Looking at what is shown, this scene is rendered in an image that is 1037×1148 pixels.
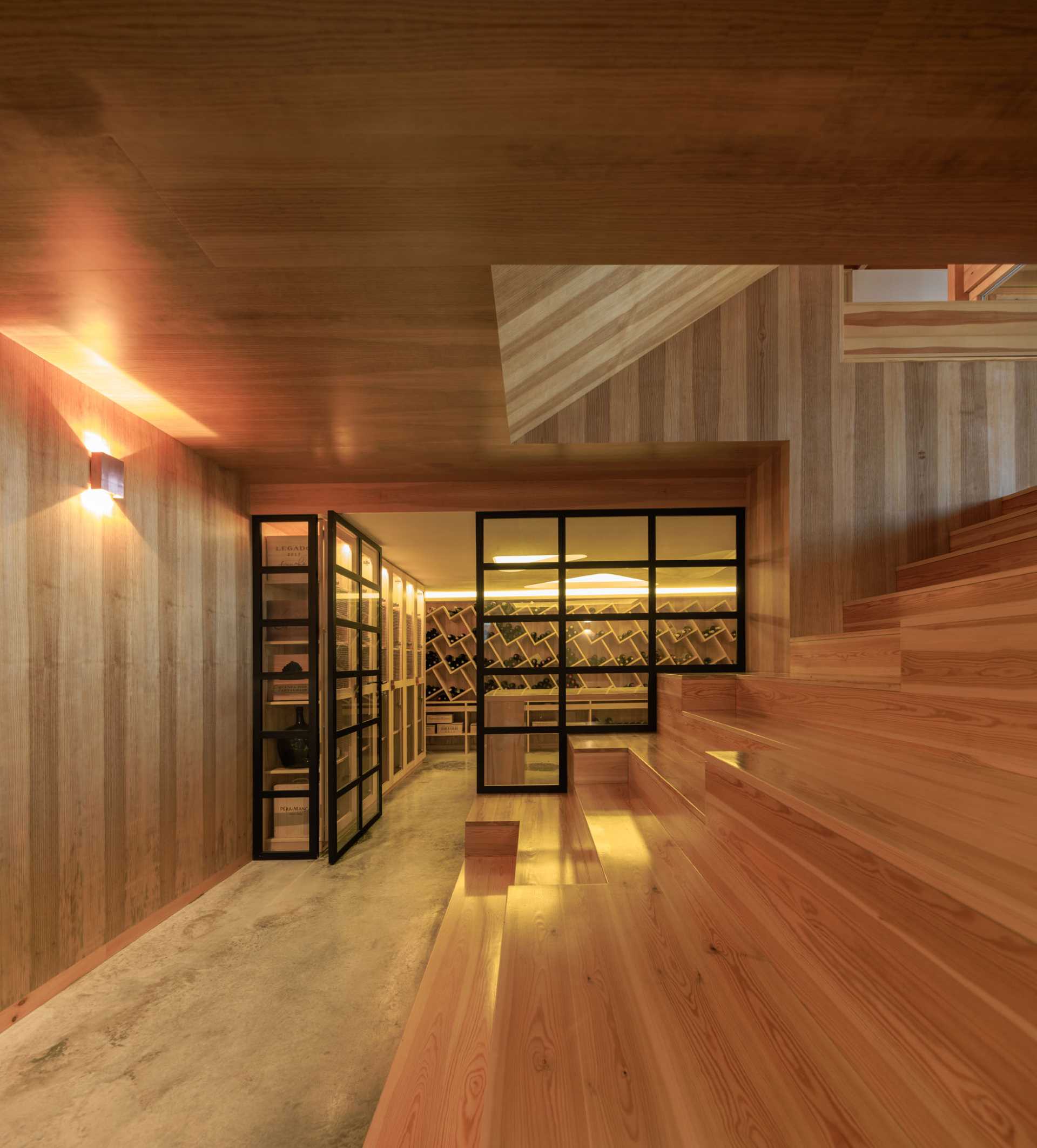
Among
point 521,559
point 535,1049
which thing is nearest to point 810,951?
point 535,1049

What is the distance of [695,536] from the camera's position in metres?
4.52

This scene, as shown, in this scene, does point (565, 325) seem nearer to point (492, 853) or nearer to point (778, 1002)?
point (778, 1002)

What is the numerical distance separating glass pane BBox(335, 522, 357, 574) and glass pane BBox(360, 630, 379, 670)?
567mm

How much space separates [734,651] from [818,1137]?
3.64m

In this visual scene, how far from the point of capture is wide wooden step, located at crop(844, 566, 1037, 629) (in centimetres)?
151

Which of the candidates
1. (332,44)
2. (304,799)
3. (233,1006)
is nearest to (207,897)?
(304,799)

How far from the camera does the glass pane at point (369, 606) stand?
5.39m

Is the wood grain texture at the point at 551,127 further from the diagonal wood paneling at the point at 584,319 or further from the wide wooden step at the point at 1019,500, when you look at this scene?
Answer: the wide wooden step at the point at 1019,500

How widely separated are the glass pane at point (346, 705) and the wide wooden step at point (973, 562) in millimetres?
3340

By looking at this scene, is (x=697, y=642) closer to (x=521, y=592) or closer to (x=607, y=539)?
(x=607, y=539)

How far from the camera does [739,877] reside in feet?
5.68

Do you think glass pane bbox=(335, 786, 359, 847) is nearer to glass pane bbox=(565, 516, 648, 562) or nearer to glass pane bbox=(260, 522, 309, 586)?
glass pane bbox=(260, 522, 309, 586)

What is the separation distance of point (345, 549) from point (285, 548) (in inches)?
16.8

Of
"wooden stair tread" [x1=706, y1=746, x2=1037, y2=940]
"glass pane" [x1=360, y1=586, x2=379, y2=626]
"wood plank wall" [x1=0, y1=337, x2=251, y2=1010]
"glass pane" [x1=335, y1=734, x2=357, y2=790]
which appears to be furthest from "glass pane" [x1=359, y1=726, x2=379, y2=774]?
"wooden stair tread" [x1=706, y1=746, x2=1037, y2=940]
